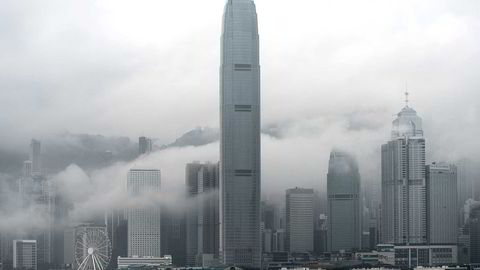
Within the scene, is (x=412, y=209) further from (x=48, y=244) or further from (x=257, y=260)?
(x=48, y=244)

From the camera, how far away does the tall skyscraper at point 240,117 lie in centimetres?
9294

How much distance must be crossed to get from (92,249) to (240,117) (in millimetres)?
18157

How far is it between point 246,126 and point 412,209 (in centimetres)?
1626

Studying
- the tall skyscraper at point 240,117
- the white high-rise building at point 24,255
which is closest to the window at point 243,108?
the tall skyscraper at point 240,117

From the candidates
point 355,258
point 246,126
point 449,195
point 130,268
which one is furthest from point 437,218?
point 130,268

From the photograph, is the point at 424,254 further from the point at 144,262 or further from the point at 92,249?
the point at 92,249

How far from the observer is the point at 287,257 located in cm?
9425

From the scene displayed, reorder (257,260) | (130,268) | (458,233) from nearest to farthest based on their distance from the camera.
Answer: (130,268), (257,260), (458,233)

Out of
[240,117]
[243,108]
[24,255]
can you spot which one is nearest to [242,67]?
[243,108]

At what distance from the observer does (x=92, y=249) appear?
266 ft

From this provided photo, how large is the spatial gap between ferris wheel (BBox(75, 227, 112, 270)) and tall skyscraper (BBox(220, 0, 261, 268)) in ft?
39.1

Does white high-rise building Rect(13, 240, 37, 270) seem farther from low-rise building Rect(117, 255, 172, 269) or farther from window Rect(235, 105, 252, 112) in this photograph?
window Rect(235, 105, 252, 112)

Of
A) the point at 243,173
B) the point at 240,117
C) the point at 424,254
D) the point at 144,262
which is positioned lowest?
the point at 144,262

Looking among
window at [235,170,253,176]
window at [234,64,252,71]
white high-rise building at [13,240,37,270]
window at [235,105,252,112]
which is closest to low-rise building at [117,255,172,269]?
white high-rise building at [13,240,37,270]
